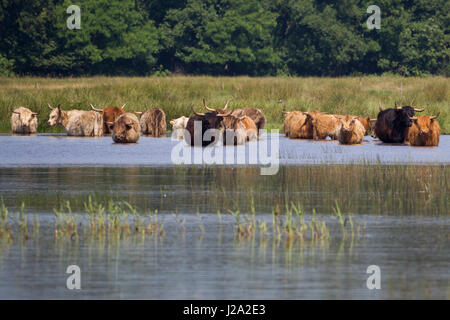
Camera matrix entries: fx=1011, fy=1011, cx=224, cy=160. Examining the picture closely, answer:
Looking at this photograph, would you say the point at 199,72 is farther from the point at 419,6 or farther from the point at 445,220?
the point at 445,220

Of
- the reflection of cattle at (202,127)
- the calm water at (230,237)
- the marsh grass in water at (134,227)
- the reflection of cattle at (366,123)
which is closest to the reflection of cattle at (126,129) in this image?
the reflection of cattle at (202,127)

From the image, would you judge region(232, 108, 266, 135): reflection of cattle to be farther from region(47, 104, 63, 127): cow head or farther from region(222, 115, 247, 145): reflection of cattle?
region(47, 104, 63, 127): cow head

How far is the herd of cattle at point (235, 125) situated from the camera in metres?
26.8

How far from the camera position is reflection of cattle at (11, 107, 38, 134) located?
3022cm

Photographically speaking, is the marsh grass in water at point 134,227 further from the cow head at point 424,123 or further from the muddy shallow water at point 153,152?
the cow head at point 424,123

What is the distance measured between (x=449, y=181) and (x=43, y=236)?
321 inches

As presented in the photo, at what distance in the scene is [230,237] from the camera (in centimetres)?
1098

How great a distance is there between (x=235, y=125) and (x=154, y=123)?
4.08m

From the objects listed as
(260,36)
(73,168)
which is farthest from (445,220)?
(260,36)

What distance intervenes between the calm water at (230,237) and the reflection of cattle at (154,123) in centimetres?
903

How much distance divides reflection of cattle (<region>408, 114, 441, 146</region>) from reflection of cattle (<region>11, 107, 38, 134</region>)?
11344 mm

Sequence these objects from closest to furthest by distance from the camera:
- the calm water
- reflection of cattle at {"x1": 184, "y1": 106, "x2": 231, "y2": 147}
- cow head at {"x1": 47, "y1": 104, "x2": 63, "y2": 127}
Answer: the calm water
reflection of cattle at {"x1": 184, "y1": 106, "x2": 231, "y2": 147}
cow head at {"x1": 47, "y1": 104, "x2": 63, "y2": 127}

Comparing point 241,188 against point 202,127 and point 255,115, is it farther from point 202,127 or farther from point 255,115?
point 255,115

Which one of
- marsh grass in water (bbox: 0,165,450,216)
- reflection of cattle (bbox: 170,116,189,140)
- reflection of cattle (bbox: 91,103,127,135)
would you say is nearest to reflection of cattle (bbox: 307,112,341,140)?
reflection of cattle (bbox: 170,116,189,140)
